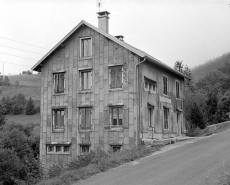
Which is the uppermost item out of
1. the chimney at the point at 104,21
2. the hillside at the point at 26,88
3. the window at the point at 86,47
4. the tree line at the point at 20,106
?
the hillside at the point at 26,88

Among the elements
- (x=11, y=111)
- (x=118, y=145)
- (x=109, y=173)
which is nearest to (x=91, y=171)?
(x=109, y=173)

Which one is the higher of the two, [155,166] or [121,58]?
[121,58]

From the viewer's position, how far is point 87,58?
82.3 feet

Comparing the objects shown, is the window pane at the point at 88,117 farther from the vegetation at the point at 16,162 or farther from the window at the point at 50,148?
the vegetation at the point at 16,162

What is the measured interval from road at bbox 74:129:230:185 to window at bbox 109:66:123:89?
7.56 m

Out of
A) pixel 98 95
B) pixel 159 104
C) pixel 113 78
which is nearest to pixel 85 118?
pixel 98 95

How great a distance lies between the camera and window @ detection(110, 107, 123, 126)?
2338cm

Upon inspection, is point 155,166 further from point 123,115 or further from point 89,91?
point 89,91

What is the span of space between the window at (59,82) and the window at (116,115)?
4529mm

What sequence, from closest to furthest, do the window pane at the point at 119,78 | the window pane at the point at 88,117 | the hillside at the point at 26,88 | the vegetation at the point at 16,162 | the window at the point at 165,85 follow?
1. the vegetation at the point at 16,162
2. the window pane at the point at 119,78
3. the window pane at the point at 88,117
4. the window at the point at 165,85
5. the hillside at the point at 26,88

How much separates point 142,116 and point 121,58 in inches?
162

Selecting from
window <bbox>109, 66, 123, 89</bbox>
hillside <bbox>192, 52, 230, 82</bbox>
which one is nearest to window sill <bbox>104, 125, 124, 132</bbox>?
window <bbox>109, 66, 123, 89</bbox>

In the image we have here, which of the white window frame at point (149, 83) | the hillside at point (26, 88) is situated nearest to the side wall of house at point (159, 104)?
the white window frame at point (149, 83)

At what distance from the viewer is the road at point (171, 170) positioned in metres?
11.5
